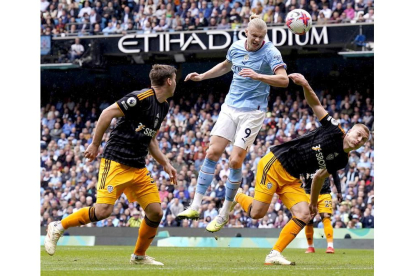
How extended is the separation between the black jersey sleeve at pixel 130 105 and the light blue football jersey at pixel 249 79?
1794mm

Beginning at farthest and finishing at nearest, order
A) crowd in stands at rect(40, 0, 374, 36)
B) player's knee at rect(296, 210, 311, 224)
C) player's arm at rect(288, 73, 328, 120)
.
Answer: crowd in stands at rect(40, 0, 374, 36)
player's knee at rect(296, 210, 311, 224)
player's arm at rect(288, 73, 328, 120)

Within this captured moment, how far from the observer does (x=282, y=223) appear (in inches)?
776

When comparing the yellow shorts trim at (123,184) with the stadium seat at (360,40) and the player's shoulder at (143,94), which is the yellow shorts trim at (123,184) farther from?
the stadium seat at (360,40)

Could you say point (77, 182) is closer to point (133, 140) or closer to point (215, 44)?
point (215, 44)

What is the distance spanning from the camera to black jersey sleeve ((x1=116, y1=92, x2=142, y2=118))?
27.9 feet

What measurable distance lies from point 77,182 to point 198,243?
6.59 metres

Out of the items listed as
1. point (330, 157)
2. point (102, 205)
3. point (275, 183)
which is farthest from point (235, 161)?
point (102, 205)

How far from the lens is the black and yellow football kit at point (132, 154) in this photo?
8.72m

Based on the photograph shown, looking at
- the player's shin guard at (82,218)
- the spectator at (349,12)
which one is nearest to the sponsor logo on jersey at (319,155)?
the player's shin guard at (82,218)

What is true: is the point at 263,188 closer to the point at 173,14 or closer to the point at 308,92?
the point at 308,92

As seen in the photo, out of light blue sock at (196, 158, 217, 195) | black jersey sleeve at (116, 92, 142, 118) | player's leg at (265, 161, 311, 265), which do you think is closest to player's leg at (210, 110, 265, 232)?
light blue sock at (196, 158, 217, 195)

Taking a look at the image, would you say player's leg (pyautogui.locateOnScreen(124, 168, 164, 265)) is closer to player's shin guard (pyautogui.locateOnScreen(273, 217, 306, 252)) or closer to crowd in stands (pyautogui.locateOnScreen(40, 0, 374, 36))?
player's shin guard (pyautogui.locateOnScreen(273, 217, 306, 252))

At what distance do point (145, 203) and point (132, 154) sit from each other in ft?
2.22

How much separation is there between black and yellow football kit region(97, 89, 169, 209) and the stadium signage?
1502 cm
